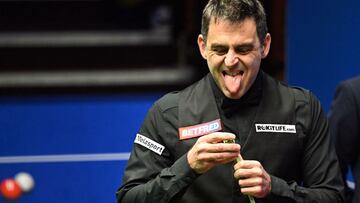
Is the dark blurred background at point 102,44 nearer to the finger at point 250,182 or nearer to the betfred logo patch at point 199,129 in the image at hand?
the betfred logo patch at point 199,129

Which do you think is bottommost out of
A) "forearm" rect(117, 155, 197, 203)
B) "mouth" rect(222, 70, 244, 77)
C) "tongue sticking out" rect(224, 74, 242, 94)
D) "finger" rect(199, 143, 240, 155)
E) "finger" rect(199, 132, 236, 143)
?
"forearm" rect(117, 155, 197, 203)

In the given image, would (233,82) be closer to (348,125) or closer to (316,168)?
(316,168)

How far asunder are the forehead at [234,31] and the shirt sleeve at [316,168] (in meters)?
0.32

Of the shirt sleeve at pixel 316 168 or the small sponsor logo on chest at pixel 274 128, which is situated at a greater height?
the small sponsor logo on chest at pixel 274 128

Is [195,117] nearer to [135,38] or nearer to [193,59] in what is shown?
[193,59]

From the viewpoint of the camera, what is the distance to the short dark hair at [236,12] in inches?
87.7

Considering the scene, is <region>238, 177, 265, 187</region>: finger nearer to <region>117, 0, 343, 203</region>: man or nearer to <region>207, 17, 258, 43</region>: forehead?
<region>117, 0, 343, 203</region>: man

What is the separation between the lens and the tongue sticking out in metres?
2.25

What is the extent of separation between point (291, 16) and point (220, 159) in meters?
2.45

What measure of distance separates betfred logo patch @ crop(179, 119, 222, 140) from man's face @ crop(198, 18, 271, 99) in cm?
11

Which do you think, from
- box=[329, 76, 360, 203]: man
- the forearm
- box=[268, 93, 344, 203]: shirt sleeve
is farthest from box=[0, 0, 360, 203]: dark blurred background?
the forearm

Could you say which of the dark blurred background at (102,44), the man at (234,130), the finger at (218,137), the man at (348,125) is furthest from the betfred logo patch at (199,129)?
the dark blurred background at (102,44)

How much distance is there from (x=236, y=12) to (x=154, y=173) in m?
0.53

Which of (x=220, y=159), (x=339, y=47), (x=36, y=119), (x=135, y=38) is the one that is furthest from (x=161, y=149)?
(x=135, y=38)
